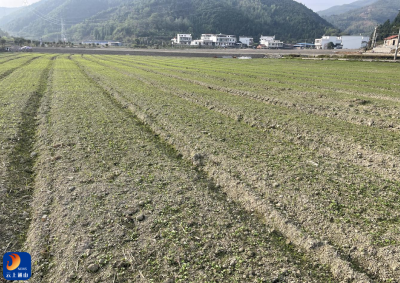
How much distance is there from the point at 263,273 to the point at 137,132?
895 centimetres

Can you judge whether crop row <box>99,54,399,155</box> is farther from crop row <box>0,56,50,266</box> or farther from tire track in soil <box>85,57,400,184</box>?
crop row <box>0,56,50,266</box>

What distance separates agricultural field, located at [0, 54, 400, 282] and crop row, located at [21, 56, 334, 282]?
3cm

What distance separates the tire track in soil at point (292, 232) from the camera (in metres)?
4.87

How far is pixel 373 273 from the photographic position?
16.0 ft

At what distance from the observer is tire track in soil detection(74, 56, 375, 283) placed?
4.87m

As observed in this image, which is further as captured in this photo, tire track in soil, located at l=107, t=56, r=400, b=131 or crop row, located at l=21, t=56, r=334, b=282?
tire track in soil, located at l=107, t=56, r=400, b=131

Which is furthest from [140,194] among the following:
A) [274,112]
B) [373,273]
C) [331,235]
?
[274,112]

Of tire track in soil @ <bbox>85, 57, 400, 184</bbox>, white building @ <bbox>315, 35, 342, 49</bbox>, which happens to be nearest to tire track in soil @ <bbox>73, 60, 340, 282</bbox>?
tire track in soil @ <bbox>85, 57, 400, 184</bbox>

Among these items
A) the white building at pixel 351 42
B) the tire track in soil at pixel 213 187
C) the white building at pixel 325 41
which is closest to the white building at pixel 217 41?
the white building at pixel 325 41

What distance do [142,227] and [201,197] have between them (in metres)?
1.87

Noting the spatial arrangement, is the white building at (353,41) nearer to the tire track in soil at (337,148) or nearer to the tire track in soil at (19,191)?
the tire track in soil at (337,148)

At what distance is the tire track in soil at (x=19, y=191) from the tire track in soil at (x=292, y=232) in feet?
16.6

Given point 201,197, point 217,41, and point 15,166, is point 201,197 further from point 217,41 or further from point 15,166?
point 217,41

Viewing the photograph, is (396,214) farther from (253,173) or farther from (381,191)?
(253,173)
